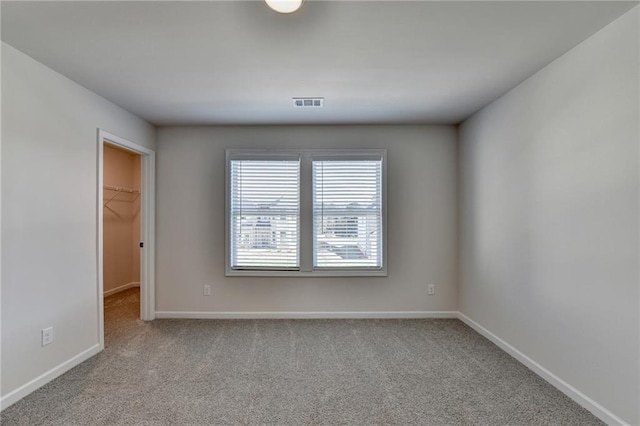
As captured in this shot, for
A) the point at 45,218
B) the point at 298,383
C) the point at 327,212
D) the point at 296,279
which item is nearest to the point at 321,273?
the point at 296,279

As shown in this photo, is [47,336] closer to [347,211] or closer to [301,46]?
[301,46]

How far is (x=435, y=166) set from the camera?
12.9 feet

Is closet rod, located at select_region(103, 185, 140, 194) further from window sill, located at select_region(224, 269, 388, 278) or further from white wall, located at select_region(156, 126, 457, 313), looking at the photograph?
window sill, located at select_region(224, 269, 388, 278)


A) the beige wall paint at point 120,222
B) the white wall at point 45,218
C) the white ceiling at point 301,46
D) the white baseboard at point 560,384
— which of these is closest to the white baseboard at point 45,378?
the white wall at point 45,218

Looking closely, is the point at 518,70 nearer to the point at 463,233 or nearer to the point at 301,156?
the point at 463,233

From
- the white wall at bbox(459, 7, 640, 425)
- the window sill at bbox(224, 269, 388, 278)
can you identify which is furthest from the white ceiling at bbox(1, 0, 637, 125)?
the window sill at bbox(224, 269, 388, 278)

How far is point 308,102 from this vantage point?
10.2ft

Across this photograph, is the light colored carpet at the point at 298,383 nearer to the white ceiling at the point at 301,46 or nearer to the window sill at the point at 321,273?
the window sill at the point at 321,273

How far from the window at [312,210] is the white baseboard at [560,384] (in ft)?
4.65

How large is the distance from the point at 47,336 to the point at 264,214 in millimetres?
2273

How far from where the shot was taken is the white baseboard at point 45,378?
2.11 metres

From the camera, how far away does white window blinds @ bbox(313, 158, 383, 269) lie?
154 inches

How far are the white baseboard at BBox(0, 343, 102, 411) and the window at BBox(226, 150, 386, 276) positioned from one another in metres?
1.55

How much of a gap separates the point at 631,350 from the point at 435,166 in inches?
101
